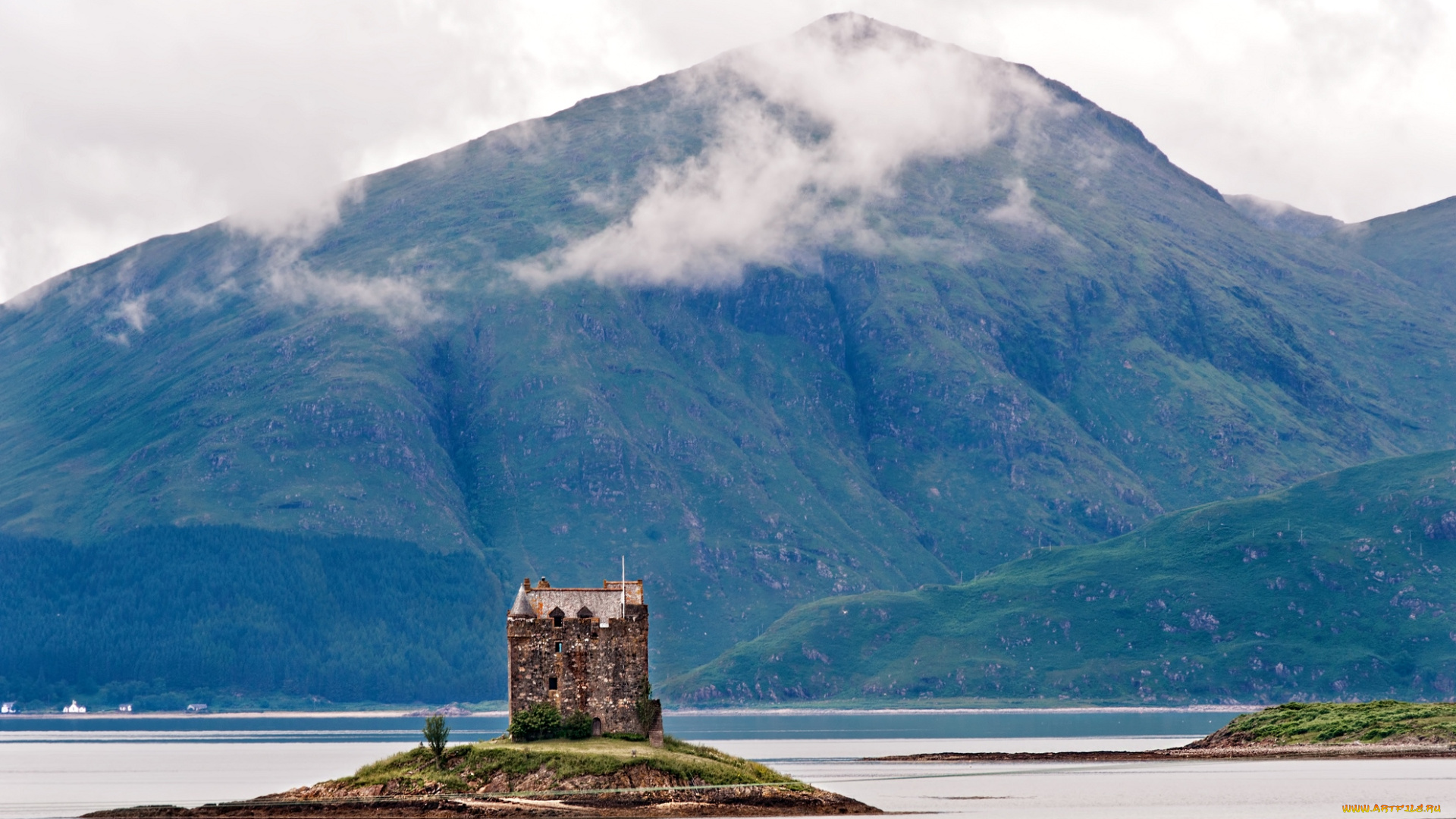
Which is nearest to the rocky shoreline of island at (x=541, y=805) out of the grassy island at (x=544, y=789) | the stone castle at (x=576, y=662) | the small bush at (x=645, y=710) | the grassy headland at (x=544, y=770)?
the grassy island at (x=544, y=789)

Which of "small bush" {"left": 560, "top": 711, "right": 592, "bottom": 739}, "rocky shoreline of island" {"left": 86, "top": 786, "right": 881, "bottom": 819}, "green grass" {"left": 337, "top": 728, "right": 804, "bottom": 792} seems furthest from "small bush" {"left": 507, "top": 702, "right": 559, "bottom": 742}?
"rocky shoreline of island" {"left": 86, "top": 786, "right": 881, "bottom": 819}

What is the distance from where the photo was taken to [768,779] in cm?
14650

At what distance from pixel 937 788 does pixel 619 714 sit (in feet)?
170

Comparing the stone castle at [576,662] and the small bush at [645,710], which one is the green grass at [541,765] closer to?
the small bush at [645,710]

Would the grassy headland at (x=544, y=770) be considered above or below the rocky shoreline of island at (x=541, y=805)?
above

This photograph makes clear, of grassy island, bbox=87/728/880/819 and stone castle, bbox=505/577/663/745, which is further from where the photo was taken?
stone castle, bbox=505/577/663/745

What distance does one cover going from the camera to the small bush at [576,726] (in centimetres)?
14188

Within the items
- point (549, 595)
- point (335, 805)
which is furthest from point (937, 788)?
point (335, 805)

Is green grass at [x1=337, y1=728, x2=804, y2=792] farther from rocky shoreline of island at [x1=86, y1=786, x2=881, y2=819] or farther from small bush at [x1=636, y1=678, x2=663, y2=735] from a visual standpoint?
small bush at [x1=636, y1=678, x2=663, y2=735]

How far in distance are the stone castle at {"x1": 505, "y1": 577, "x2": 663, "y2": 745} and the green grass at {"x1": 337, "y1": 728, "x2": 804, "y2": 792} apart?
8.61 ft

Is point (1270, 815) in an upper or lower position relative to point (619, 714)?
lower

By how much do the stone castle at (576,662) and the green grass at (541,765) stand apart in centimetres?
263

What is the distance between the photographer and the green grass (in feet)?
446

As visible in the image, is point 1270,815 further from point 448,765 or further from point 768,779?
point 448,765
